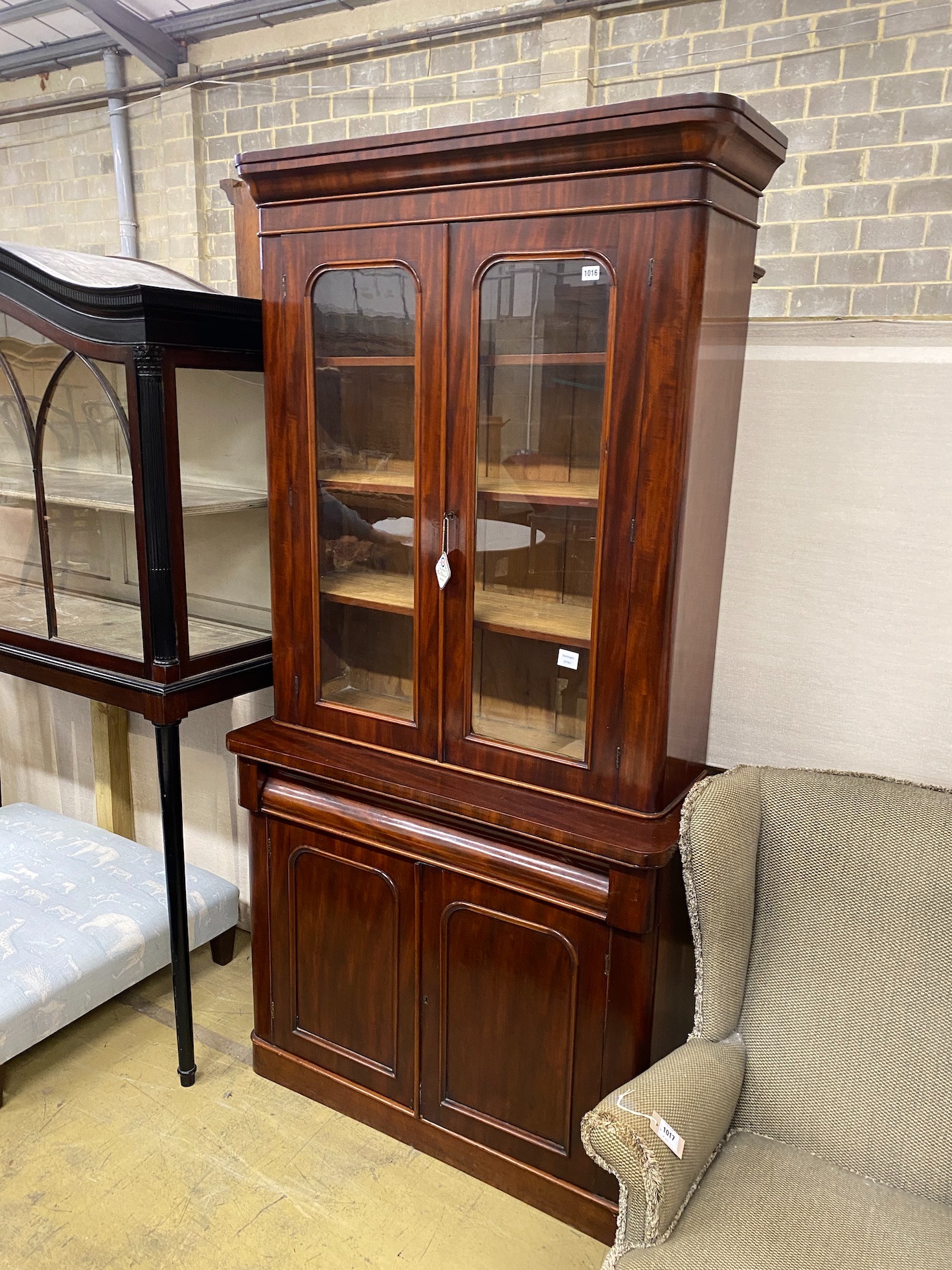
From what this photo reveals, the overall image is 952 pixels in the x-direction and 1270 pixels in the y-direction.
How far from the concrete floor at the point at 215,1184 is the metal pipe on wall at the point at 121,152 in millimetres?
2505

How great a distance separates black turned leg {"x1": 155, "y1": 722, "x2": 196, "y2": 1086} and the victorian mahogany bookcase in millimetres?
157

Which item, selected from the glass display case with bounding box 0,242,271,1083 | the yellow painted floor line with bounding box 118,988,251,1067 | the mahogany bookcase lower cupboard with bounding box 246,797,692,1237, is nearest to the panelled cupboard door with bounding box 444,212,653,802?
the mahogany bookcase lower cupboard with bounding box 246,797,692,1237

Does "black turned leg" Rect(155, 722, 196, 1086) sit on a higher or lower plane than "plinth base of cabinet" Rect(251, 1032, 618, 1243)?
higher

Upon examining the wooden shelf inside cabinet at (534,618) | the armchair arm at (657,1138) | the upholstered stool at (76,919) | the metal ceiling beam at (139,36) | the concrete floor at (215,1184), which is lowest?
the concrete floor at (215,1184)

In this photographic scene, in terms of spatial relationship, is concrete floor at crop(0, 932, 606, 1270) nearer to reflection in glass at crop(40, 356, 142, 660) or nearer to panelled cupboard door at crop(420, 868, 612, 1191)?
panelled cupboard door at crop(420, 868, 612, 1191)

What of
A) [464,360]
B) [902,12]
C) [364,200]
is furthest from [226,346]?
[902,12]

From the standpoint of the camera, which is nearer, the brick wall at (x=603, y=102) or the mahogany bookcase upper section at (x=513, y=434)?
the mahogany bookcase upper section at (x=513, y=434)

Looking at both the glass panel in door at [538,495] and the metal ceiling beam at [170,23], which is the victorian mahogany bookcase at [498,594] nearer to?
the glass panel in door at [538,495]

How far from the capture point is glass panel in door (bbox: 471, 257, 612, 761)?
1555mm

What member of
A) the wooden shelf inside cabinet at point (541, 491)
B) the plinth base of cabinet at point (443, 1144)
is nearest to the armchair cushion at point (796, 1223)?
the plinth base of cabinet at point (443, 1144)

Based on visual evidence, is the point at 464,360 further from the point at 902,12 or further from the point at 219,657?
the point at 902,12

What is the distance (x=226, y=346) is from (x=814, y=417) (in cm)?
124

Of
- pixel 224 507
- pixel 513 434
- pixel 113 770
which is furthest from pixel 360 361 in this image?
pixel 113 770

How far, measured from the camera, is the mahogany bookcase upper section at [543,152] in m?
1.35
